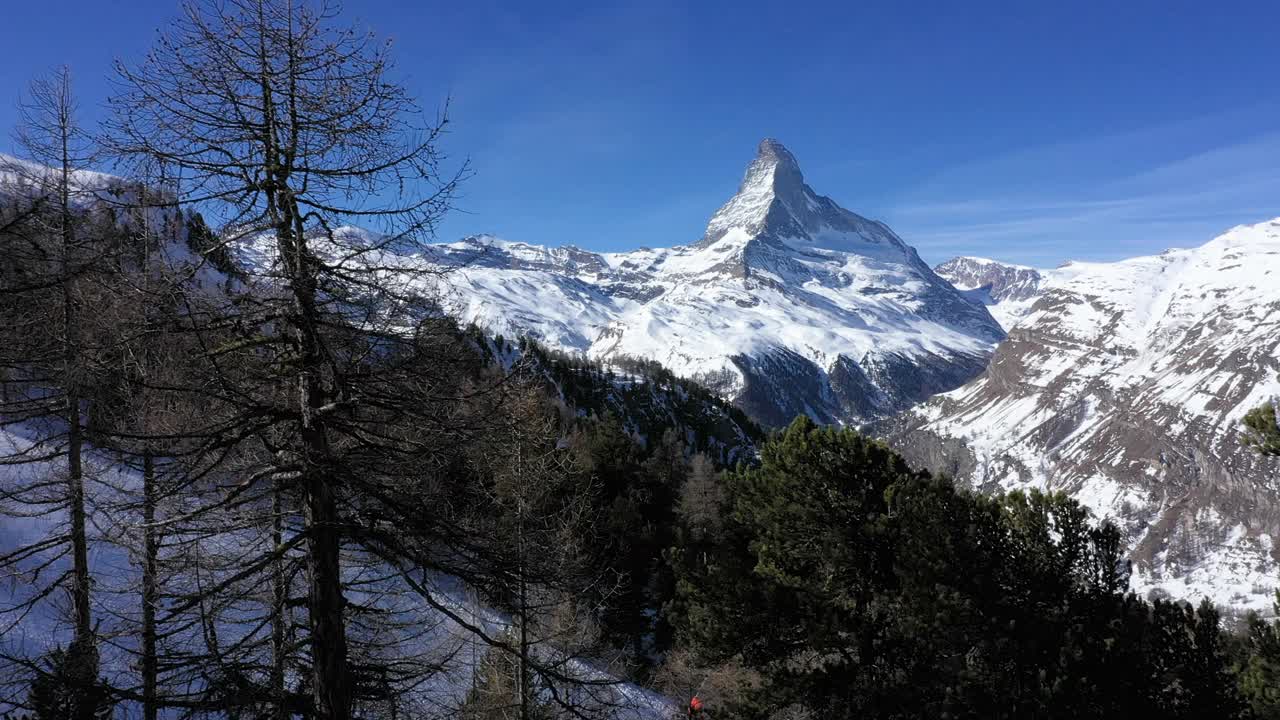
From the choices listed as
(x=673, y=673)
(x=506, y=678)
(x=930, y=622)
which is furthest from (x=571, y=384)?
(x=930, y=622)

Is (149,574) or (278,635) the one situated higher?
(149,574)

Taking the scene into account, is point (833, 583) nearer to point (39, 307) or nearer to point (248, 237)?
point (248, 237)

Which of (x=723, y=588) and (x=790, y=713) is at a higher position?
(x=723, y=588)

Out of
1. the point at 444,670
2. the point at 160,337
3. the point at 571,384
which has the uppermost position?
the point at 571,384

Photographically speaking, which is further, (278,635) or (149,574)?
(149,574)

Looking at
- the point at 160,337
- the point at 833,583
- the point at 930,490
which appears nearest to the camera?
the point at 160,337

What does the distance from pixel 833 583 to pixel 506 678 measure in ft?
30.8

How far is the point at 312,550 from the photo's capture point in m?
7.26

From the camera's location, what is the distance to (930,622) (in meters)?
12.2

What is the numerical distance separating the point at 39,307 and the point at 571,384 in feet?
348

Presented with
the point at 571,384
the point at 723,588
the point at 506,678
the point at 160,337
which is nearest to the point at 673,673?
the point at 506,678

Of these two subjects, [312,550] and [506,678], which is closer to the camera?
[312,550]

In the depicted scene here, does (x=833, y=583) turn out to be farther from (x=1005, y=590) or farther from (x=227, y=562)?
(x=227, y=562)

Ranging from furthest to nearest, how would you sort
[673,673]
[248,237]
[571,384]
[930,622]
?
[571,384] < [673,673] < [930,622] < [248,237]
